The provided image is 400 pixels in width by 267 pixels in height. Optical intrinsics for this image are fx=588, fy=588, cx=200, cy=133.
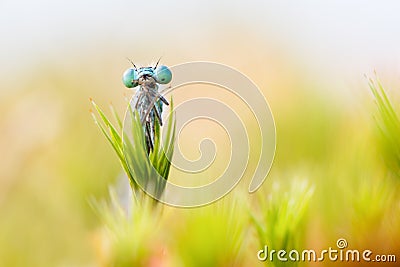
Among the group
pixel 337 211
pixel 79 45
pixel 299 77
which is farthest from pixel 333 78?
pixel 79 45

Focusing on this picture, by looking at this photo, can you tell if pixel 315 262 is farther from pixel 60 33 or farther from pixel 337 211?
pixel 60 33
